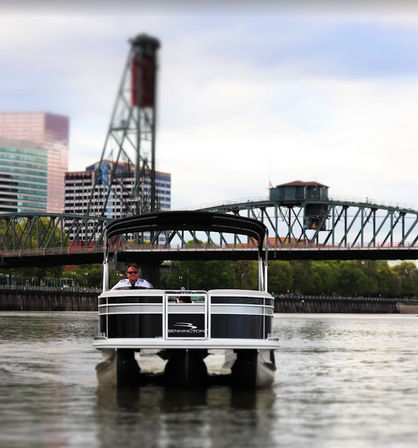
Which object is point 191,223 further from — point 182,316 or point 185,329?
point 185,329

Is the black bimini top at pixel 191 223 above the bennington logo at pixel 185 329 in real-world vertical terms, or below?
above

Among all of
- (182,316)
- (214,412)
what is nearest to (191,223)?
(182,316)

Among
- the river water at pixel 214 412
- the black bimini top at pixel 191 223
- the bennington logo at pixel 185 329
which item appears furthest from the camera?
the black bimini top at pixel 191 223

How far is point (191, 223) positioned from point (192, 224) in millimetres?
175

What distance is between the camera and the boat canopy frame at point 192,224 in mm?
25080

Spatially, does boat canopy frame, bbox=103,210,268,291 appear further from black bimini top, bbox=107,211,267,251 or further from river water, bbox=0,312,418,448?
river water, bbox=0,312,418,448

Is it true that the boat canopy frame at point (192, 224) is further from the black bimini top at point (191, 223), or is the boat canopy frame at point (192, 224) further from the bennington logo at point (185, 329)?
the bennington logo at point (185, 329)

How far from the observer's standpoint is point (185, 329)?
2205 cm

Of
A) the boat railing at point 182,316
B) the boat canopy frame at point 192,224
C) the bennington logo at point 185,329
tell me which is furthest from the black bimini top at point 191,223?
the bennington logo at point 185,329

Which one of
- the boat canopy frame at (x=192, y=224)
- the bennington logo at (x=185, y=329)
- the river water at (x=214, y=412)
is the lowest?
the river water at (x=214, y=412)

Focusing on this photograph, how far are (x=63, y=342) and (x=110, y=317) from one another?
24343 mm

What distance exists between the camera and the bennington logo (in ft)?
72.3

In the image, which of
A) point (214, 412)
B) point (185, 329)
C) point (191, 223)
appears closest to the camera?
point (214, 412)

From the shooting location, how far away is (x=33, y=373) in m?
27.3
